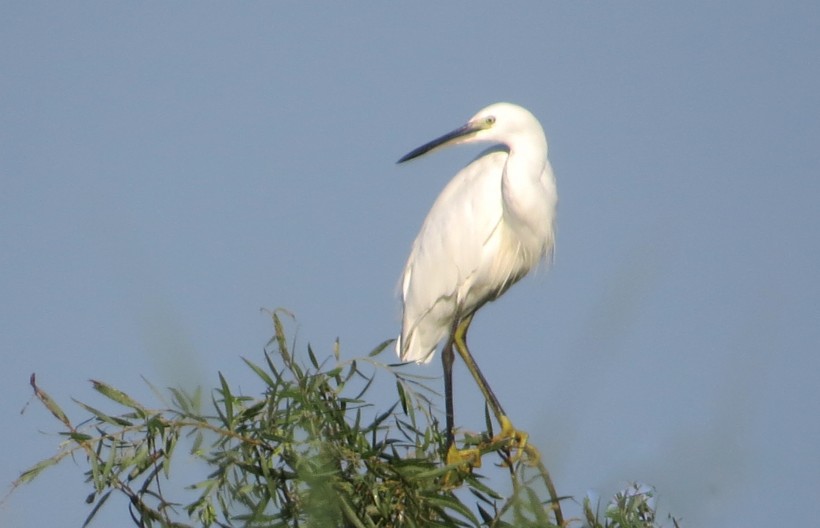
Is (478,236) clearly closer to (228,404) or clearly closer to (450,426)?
(450,426)

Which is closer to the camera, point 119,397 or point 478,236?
point 119,397

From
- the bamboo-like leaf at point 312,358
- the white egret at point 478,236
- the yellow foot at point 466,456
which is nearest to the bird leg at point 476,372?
the white egret at point 478,236

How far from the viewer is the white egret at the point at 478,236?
458 cm

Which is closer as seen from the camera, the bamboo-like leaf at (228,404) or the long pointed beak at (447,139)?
the bamboo-like leaf at (228,404)

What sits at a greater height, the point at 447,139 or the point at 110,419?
the point at 447,139

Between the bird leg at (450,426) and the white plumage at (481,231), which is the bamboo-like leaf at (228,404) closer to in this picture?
the bird leg at (450,426)

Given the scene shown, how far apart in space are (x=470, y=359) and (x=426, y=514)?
2.05 meters

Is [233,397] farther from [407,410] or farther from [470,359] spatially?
[470,359]

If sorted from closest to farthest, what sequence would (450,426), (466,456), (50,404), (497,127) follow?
(50,404) < (466,456) < (450,426) < (497,127)

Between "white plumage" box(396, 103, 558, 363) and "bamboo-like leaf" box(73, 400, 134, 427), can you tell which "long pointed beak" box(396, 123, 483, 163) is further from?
"bamboo-like leaf" box(73, 400, 134, 427)

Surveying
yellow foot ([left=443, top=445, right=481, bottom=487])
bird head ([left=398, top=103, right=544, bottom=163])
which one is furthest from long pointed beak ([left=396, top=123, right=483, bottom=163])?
yellow foot ([left=443, top=445, right=481, bottom=487])

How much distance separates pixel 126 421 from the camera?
2.64 m

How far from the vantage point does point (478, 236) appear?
4730mm

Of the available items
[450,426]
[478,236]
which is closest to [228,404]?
[450,426]
